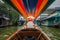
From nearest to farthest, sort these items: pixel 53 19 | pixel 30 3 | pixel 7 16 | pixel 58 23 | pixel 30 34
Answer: pixel 30 34 < pixel 30 3 < pixel 58 23 < pixel 53 19 < pixel 7 16

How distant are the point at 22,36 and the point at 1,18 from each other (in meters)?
37.8

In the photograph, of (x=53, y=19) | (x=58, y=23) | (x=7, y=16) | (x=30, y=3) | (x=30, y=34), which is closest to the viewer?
(x=30, y=34)

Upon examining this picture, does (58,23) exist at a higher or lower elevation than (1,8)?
lower

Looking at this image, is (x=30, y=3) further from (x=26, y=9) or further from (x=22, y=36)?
(x=22, y=36)

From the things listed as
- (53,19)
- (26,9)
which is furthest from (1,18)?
(26,9)

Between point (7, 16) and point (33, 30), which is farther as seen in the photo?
point (7, 16)

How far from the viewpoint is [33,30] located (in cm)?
1176

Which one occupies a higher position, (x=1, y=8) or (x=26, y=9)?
(x=1, y=8)

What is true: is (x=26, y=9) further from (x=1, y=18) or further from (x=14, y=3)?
(x=1, y=18)

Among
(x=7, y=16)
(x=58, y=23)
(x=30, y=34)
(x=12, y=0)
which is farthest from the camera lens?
(x=7, y=16)

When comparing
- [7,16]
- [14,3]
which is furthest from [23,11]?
[7,16]

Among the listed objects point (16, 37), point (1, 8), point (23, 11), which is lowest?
point (16, 37)

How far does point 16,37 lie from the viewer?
11.6 meters

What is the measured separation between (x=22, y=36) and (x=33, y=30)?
638 mm
